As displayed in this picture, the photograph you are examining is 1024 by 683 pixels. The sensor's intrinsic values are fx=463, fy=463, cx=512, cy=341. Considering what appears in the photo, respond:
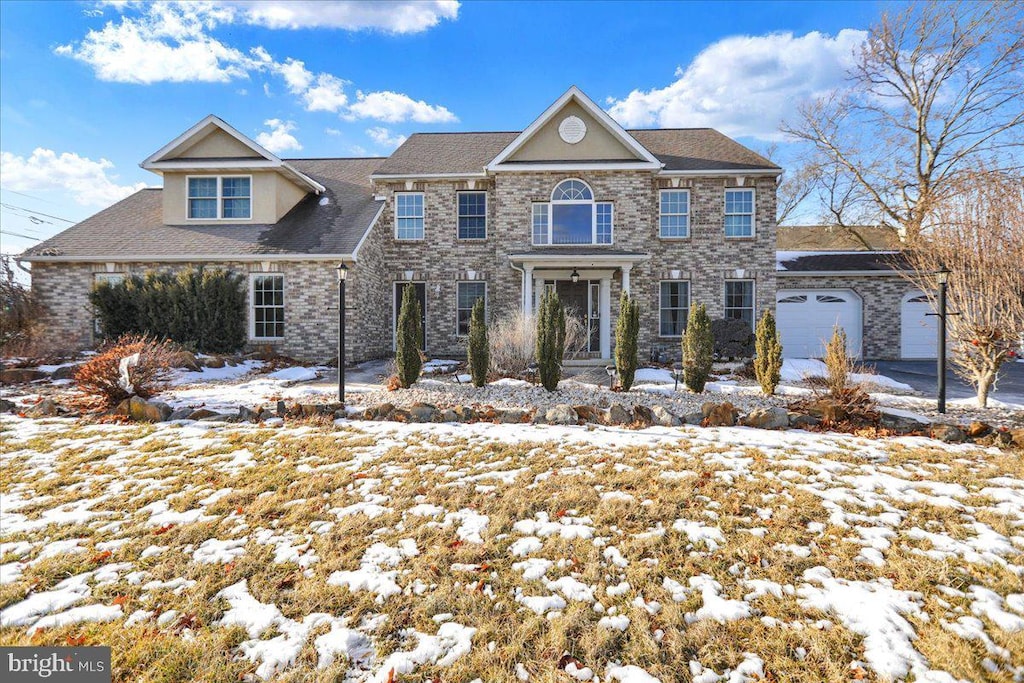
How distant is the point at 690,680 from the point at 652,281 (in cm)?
1371

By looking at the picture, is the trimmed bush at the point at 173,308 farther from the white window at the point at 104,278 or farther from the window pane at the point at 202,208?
the window pane at the point at 202,208

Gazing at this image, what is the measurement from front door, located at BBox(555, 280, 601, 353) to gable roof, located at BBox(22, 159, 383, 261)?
21.0 ft

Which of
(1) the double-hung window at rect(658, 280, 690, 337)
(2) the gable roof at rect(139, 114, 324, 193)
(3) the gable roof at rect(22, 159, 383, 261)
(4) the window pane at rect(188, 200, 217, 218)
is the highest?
(2) the gable roof at rect(139, 114, 324, 193)

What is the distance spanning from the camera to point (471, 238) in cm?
1544

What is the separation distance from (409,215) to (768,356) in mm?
11737

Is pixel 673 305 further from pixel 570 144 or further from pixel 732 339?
pixel 570 144

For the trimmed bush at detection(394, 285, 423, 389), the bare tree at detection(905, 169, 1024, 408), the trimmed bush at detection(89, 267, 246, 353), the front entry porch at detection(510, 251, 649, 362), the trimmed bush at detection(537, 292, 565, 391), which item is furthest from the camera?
the front entry porch at detection(510, 251, 649, 362)

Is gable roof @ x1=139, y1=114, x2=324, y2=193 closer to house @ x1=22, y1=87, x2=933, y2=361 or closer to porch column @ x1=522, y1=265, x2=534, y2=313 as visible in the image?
house @ x1=22, y1=87, x2=933, y2=361

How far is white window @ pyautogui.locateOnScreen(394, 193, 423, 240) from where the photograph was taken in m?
15.5

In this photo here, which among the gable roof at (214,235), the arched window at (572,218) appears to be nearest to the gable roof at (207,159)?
the gable roof at (214,235)

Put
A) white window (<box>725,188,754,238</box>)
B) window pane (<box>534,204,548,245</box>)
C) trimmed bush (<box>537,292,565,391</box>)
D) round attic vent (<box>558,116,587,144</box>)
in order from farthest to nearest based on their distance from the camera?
1. white window (<box>725,188,754,238</box>)
2. window pane (<box>534,204,548,245</box>)
3. round attic vent (<box>558,116,587,144</box>)
4. trimmed bush (<box>537,292,565,391</box>)

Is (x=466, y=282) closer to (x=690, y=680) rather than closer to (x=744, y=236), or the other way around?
(x=744, y=236)

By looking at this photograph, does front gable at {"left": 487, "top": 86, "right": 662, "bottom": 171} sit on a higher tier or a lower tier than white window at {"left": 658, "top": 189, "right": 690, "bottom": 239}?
higher

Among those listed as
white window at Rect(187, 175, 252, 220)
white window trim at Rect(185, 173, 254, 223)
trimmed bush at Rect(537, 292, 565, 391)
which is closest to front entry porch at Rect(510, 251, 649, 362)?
trimmed bush at Rect(537, 292, 565, 391)
